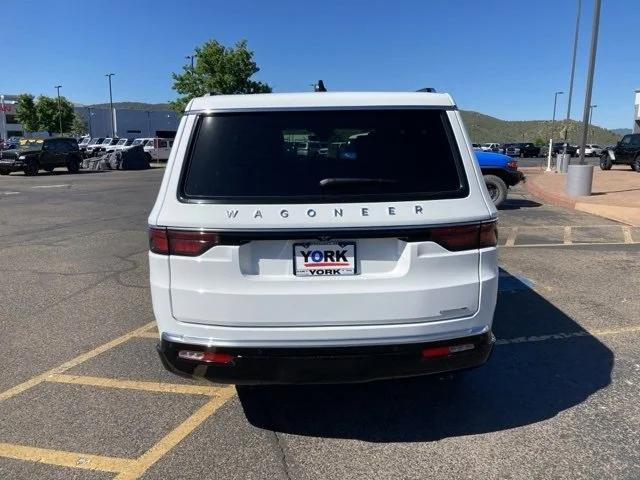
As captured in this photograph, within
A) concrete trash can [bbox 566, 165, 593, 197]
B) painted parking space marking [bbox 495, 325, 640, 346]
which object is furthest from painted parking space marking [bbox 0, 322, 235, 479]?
concrete trash can [bbox 566, 165, 593, 197]

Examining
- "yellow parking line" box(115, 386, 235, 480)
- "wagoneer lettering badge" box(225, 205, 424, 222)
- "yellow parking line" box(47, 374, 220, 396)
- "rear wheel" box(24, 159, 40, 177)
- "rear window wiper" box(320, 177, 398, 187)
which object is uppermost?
"rear window wiper" box(320, 177, 398, 187)

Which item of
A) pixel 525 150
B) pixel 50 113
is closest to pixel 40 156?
pixel 525 150

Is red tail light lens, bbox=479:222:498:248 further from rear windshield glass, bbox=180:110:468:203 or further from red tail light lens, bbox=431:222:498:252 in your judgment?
rear windshield glass, bbox=180:110:468:203

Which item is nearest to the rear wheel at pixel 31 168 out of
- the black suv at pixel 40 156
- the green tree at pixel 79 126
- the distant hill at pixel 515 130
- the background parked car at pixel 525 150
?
the black suv at pixel 40 156

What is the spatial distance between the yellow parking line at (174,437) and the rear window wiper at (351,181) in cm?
166

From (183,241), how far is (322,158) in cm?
84

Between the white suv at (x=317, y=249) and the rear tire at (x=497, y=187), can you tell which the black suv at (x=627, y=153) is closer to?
the rear tire at (x=497, y=187)

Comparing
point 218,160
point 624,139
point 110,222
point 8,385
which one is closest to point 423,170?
point 218,160

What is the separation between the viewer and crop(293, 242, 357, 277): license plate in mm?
2822

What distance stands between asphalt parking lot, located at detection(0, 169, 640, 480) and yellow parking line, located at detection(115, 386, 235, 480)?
0.03ft

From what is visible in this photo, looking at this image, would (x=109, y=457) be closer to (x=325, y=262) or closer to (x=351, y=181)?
(x=325, y=262)

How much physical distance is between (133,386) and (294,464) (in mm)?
1492

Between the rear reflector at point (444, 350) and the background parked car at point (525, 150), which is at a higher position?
the rear reflector at point (444, 350)

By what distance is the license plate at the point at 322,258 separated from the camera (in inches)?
111
